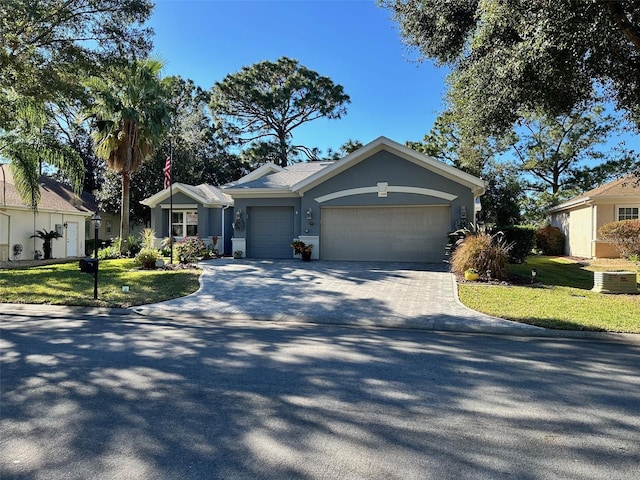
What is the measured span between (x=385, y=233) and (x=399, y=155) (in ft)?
10.4

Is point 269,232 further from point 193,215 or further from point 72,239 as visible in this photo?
point 72,239

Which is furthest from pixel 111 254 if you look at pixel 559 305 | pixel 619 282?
pixel 619 282

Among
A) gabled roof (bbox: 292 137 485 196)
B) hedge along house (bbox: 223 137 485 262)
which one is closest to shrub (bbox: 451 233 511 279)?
hedge along house (bbox: 223 137 485 262)

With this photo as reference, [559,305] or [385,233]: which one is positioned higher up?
[385,233]

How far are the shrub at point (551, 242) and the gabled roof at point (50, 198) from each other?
1009 inches

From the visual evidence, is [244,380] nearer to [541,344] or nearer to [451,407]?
[451,407]

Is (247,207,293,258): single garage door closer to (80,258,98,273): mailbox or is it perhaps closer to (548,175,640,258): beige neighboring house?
(80,258,98,273): mailbox

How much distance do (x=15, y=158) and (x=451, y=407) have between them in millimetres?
16645

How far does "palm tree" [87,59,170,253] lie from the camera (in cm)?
1841

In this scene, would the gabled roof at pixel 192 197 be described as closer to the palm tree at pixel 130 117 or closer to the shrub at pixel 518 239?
the palm tree at pixel 130 117

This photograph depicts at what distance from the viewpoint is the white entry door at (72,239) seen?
970 inches

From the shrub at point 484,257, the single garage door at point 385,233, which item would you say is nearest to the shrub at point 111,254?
the single garage door at point 385,233

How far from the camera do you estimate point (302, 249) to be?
1717 centimetres

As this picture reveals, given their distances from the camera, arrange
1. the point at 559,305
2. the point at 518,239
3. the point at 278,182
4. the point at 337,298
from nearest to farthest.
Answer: the point at 559,305
the point at 337,298
the point at 518,239
the point at 278,182
